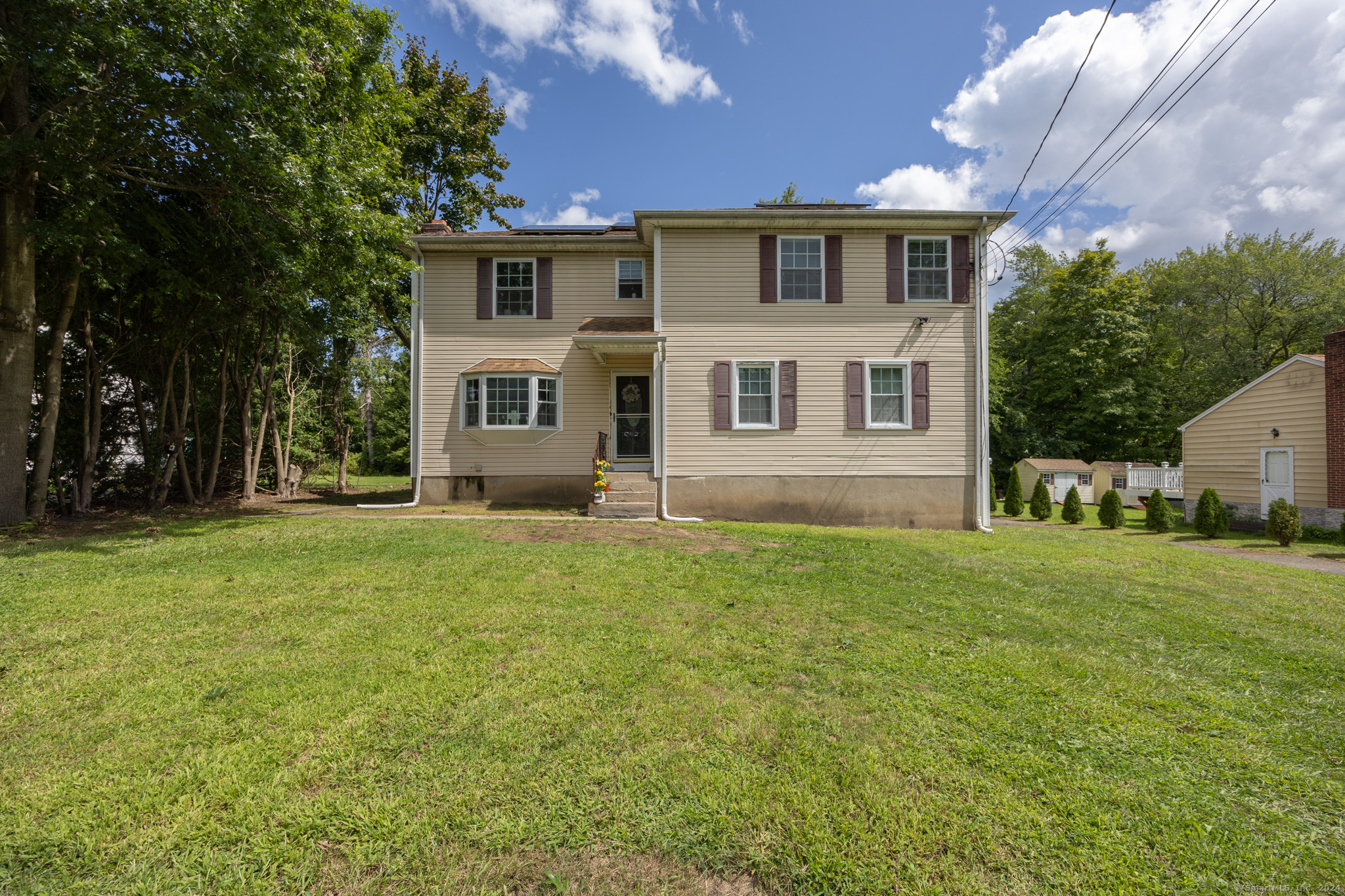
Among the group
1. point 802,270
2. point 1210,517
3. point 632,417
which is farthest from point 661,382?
point 1210,517

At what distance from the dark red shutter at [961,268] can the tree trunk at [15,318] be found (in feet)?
52.3

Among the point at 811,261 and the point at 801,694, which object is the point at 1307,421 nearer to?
the point at 811,261

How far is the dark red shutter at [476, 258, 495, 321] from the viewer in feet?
40.8

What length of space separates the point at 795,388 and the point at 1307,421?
14.9m

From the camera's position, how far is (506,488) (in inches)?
485

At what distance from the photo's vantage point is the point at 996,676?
3551 mm

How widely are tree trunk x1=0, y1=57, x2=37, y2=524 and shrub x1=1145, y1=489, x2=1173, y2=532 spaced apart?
948 inches

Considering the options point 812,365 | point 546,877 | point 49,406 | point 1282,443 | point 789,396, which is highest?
point 812,365

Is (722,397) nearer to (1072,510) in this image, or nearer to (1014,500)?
(1072,510)

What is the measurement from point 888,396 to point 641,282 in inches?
247

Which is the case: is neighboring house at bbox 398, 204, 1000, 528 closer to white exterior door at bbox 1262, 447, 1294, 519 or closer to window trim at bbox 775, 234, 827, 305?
window trim at bbox 775, 234, 827, 305

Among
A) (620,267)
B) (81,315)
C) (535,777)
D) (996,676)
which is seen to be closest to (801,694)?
(996,676)

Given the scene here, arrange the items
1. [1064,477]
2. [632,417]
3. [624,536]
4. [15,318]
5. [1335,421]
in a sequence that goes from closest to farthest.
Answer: [15,318] → [624,536] → [632,417] → [1335,421] → [1064,477]

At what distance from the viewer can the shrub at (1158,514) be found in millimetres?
14734
